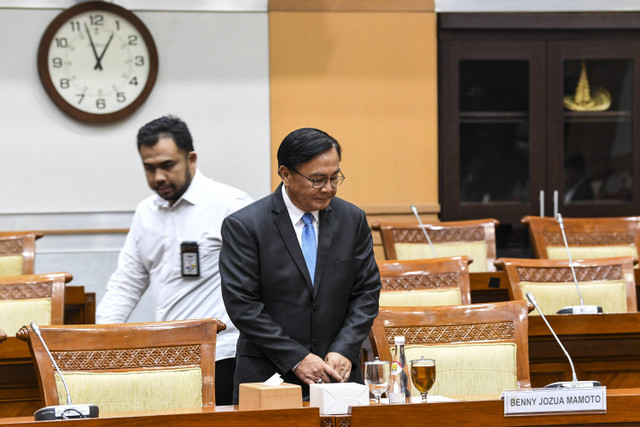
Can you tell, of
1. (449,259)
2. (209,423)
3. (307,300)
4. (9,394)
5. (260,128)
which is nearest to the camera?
(209,423)

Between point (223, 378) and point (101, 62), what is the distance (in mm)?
3313

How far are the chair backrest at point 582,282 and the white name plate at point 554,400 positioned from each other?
5.46 feet

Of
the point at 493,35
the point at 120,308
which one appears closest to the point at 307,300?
the point at 120,308

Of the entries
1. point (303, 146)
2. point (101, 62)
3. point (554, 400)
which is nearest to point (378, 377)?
point (554, 400)

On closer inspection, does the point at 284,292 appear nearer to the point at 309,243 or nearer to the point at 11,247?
the point at 309,243

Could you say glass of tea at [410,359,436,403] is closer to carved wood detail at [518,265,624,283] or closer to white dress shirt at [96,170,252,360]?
white dress shirt at [96,170,252,360]

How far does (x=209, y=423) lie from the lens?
171 centimetres

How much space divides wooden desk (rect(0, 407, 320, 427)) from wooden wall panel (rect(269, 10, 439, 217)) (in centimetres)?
406

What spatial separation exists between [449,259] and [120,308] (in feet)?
3.97

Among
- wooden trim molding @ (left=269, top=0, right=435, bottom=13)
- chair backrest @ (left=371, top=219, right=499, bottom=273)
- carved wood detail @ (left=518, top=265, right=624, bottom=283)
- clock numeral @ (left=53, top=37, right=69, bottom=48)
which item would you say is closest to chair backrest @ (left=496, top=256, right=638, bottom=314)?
carved wood detail @ (left=518, top=265, right=624, bottom=283)

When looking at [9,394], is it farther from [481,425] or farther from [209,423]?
[481,425]

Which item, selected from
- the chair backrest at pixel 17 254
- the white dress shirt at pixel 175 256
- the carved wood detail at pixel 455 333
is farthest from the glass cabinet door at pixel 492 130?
the carved wood detail at pixel 455 333

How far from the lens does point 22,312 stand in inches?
126

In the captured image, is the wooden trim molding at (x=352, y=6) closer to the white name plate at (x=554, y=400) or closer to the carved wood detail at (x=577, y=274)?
the carved wood detail at (x=577, y=274)
